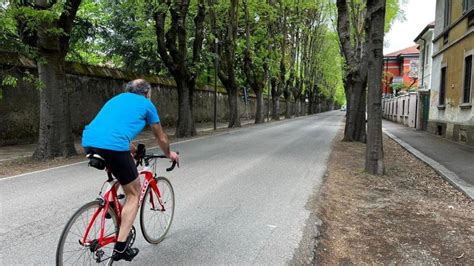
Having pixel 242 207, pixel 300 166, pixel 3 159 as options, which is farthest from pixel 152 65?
pixel 242 207

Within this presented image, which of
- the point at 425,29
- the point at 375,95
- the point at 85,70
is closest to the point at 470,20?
the point at 375,95

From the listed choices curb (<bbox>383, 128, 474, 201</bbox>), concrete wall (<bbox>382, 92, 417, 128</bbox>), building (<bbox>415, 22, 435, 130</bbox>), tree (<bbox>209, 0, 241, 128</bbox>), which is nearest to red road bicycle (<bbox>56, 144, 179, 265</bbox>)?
curb (<bbox>383, 128, 474, 201</bbox>)

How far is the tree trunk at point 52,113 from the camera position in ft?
36.3

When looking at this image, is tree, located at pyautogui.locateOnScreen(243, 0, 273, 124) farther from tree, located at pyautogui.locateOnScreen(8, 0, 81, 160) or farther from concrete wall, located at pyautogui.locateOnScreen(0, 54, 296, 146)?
tree, located at pyautogui.locateOnScreen(8, 0, 81, 160)

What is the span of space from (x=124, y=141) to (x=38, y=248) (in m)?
1.86

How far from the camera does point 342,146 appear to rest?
15.7m

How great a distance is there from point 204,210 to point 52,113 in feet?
23.1

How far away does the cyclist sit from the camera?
348cm

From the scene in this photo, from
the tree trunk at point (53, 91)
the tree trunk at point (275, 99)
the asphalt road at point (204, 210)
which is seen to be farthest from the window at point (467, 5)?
the tree trunk at point (275, 99)

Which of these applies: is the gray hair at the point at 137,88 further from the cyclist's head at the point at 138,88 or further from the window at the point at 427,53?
the window at the point at 427,53

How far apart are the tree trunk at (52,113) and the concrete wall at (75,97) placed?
1.31 metres

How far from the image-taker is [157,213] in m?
4.73

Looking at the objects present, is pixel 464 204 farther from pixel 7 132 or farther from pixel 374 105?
pixel 7 132

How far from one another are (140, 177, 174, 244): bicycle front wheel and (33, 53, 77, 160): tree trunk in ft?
24.0
